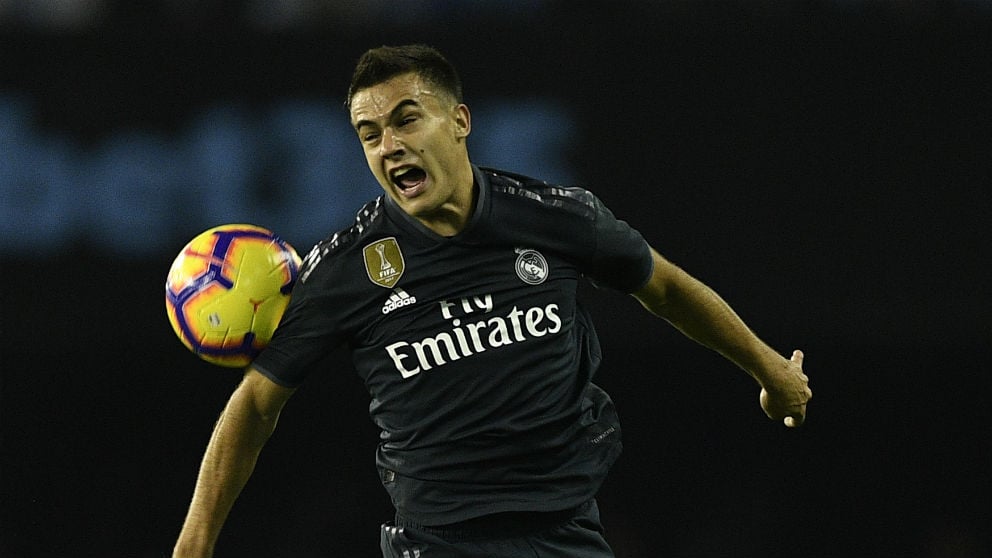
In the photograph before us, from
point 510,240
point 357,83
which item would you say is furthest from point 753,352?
point 357,83

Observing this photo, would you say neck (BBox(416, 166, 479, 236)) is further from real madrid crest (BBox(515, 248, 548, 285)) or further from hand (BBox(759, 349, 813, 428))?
hand (BBox(759, 349, 813, 428))

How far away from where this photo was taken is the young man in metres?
4.23

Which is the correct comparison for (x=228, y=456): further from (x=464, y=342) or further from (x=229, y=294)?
(x=464, y=342)

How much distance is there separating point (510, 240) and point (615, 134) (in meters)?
3.24

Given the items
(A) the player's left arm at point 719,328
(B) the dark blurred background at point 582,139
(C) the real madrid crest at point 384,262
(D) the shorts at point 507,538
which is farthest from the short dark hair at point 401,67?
(B) the dark blurred background at point 582,139

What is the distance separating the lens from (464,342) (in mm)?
4254

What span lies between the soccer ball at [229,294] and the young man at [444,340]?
0.21 ft

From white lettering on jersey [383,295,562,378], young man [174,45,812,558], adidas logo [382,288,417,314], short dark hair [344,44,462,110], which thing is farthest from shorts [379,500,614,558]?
short dark hair [344,44,462,110]

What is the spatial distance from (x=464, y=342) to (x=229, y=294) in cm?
67

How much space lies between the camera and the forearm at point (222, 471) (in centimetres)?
429

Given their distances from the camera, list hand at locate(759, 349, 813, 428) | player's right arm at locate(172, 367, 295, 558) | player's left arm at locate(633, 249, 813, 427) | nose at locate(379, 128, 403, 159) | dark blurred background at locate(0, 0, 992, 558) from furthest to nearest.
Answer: dark blurred background at locate(0, 0, 992, 558), hand at locate(759, 349, 813, 428), player's left arm at locate(633, 249, 813, 427), player's right arm at locate(172, 367, 295, 558), nose at locate(379, 128, 403, 159)

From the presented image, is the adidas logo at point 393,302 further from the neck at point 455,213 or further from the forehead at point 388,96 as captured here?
the forehead at point 388,96

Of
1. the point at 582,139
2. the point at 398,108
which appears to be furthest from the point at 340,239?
the point at 582,139

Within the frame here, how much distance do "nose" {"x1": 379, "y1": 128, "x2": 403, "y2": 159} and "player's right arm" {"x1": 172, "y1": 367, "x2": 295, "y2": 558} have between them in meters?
0.70
